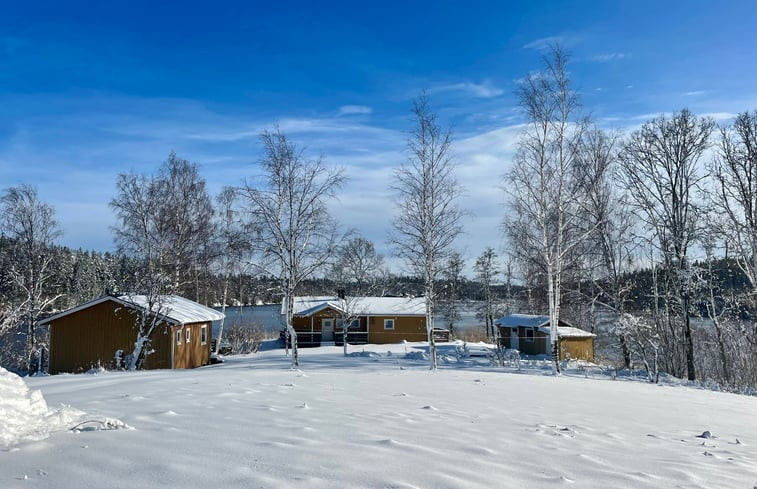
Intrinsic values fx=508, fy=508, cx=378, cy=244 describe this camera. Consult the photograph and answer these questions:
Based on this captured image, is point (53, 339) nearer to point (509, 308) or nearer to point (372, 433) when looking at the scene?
point (372, 433)

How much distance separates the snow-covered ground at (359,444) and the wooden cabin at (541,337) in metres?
23.0

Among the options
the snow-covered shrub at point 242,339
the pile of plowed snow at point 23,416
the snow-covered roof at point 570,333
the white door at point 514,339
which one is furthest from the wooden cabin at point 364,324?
the pile of plowed snow at point 23,416

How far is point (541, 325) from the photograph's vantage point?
3120cm

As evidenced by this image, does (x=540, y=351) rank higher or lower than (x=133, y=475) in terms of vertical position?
lower

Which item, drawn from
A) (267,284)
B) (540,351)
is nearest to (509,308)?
(540,351)

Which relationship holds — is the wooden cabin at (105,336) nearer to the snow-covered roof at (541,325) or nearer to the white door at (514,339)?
the snow-covered roof at (541,325)

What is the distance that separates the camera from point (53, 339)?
2212 centimetres

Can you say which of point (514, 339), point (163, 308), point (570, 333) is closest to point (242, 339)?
point (163, 308)

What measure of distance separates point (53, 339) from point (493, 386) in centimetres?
2009

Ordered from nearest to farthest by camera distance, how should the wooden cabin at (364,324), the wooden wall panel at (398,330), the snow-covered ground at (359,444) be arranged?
the snow-covered ground at (359,444) < the wooden cabin at (364,324) < the wooden wall panel at (398,330)

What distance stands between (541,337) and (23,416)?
101ft

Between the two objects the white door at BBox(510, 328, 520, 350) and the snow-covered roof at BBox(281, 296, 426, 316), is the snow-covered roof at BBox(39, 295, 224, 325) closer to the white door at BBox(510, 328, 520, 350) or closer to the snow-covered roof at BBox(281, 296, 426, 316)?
the snow-covered roof at BBox(281, 296, 426, 316)

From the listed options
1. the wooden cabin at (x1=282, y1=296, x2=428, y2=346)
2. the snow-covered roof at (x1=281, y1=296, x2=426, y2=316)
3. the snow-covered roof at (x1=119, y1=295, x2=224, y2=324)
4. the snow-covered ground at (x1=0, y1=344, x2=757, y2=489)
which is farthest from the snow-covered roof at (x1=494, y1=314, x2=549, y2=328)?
the snow-covered ground at (x1=0, y1=344, x2=757, y2=489)

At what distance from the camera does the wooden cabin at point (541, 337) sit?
98.9 ft
